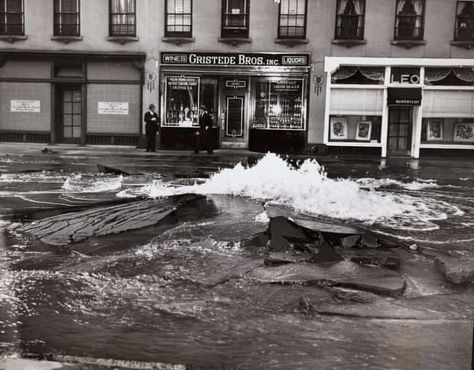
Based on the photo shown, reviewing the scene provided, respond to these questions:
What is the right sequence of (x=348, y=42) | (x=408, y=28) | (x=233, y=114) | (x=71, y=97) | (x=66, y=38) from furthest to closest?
(x=71, y=97) → (x=233, y=114) → (x=66, y=38) → (x=408, y=28) → (x=348, y=42)

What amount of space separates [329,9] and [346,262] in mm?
18839

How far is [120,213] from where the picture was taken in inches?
329

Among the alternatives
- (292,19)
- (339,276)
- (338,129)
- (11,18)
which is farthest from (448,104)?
(339,276)

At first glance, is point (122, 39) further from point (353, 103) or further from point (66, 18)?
point (353, 103)

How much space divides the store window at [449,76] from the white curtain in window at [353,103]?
221 centimetres

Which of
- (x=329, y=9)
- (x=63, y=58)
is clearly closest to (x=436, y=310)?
(x=329, y=9)

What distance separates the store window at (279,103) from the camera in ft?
76.3

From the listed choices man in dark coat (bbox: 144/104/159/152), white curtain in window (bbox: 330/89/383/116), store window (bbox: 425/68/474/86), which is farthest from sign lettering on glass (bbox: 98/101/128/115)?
store window (bbox: 425/68/474/86)

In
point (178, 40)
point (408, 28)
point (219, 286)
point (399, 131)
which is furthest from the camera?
point (399, 131)

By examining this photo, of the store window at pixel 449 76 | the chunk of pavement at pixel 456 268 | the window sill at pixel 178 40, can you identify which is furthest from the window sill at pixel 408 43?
the chunk of pavement at pixel 456 268

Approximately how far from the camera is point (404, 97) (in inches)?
886

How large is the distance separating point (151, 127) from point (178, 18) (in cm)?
478

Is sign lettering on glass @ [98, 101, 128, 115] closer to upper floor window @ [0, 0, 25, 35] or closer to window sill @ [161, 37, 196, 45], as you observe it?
window sill @ [161, 37, 196, 45]

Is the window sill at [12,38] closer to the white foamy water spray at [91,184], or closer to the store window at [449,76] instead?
the white foamy water spray at [91,184]
